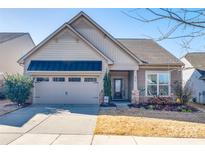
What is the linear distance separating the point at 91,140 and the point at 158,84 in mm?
12840

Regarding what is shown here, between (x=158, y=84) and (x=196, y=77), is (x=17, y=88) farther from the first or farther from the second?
(x=196, y=77)

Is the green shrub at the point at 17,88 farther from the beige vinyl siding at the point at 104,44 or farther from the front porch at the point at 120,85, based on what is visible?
the front porch at the point at 120,85

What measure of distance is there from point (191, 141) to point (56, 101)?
11.6m

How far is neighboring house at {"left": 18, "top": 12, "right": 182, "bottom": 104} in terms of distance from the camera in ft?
58.8

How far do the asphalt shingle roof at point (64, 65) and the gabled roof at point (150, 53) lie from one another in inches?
168

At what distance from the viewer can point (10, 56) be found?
84.4 feet

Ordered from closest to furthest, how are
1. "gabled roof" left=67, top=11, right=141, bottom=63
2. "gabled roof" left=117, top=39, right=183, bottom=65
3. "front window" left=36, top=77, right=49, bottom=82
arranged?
"front window" left=36, top=77, right=49, bottom=82, "gabled roof" left=67, top=11, right=141, bottom=63, "gabled roof" left=117, top=39, right=183, bottom=65

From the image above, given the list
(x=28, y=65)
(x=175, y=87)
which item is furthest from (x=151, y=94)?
(x=28, y=65)

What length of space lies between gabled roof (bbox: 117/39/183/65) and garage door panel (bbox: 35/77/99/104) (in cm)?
514

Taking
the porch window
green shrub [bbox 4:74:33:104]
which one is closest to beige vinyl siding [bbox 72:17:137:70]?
the porch window

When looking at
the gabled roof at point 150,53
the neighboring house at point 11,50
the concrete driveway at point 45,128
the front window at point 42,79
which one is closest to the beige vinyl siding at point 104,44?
the gabled roof at point 150,53

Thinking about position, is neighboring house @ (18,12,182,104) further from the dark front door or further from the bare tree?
the bare tree

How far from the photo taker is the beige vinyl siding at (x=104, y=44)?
19031 millimetres
